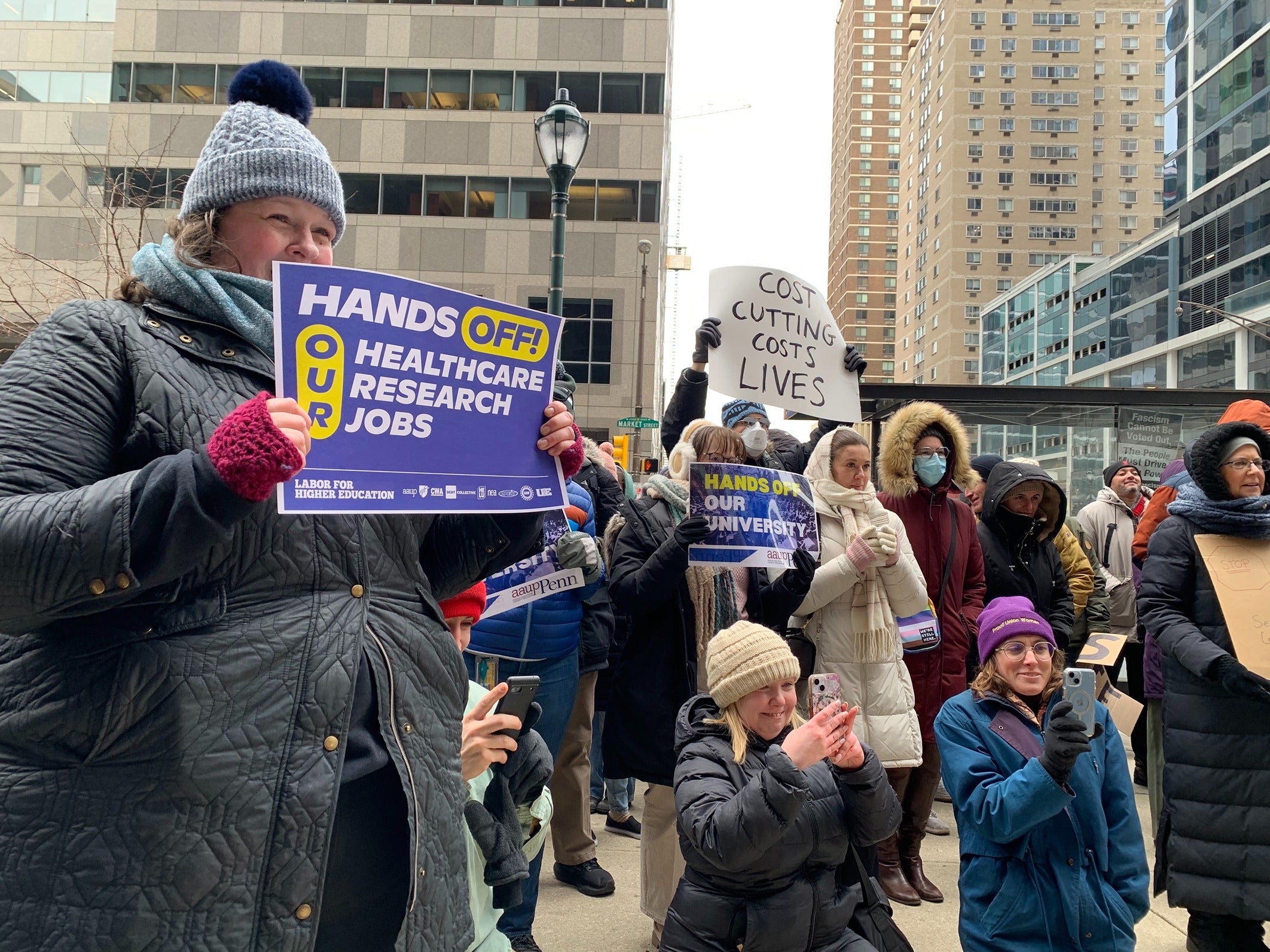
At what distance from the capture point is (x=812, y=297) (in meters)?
5.59

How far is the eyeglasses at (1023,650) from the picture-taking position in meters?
3.79

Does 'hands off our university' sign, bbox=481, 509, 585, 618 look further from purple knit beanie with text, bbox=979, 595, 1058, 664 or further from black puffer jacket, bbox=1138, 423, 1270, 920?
black puffer jacket, bbox=1138, 423, 1270, 920

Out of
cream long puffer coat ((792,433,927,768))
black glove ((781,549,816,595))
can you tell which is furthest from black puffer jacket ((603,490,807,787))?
cream long puffer coat ((792,433,927,768))

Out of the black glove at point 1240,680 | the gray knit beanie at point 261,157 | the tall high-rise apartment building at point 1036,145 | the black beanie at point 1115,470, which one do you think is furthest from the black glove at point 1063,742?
the tall high-rise apartment building at point 1036,145

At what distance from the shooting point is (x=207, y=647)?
1.47m

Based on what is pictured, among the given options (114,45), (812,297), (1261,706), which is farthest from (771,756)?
(114,45)

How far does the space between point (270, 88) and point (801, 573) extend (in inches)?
131

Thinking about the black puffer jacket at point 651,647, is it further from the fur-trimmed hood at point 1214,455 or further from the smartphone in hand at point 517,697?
the smartphone in hand at point 517,697

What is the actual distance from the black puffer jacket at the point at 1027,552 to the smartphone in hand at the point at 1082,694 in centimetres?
278

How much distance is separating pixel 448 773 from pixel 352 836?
195 mm

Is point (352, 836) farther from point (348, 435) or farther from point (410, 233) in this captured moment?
point (410, 233)

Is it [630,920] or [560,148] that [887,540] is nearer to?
[630,920]

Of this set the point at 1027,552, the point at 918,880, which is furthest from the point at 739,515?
the point at 1027,552

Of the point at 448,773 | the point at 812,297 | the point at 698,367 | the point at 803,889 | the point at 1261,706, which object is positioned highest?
the point at 812,297
